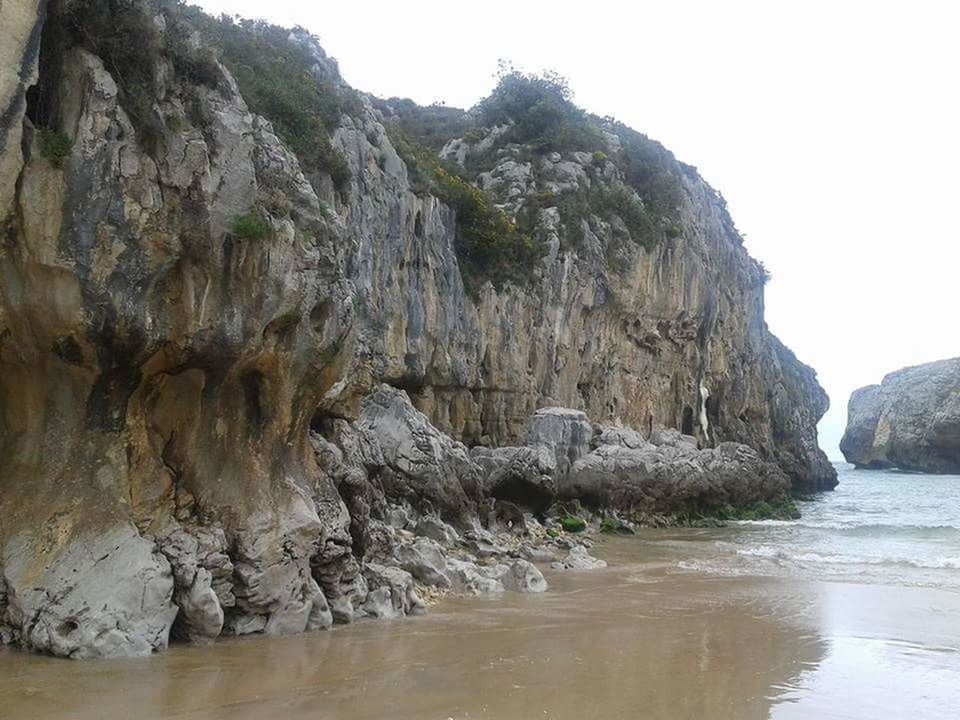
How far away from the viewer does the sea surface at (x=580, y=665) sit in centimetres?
616

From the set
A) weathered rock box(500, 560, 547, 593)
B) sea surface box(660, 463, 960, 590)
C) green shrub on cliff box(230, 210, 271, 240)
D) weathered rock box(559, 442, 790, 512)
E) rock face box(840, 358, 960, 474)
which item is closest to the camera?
green shrub on cliff box(230, 210, 271, 240)

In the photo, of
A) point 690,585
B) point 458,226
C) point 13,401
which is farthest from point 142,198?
point 458,226

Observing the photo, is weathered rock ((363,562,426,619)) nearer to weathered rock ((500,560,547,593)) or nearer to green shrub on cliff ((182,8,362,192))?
weathered rock ((500,560,547,593))

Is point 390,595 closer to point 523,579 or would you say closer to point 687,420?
point 523,579

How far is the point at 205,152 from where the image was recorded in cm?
846

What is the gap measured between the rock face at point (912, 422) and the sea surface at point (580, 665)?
63247mm

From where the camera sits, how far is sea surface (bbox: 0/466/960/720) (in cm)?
616

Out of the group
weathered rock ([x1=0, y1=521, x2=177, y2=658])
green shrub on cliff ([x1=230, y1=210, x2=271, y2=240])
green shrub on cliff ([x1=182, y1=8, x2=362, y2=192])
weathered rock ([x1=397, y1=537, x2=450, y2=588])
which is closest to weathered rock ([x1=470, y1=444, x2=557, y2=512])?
green shrub on cliff ([x1=182, y1=8, x2=362, y2=192])

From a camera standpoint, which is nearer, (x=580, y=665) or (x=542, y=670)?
(x=542, y=670)

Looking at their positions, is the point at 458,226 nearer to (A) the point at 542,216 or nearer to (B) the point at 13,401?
(A) the point at 542,216

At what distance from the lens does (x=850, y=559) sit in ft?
60.3

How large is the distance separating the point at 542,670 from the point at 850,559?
13308 mm

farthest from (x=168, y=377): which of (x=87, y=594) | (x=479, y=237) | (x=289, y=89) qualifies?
(x=479, y=237)

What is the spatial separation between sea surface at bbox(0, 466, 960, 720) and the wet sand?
0.07 ft
